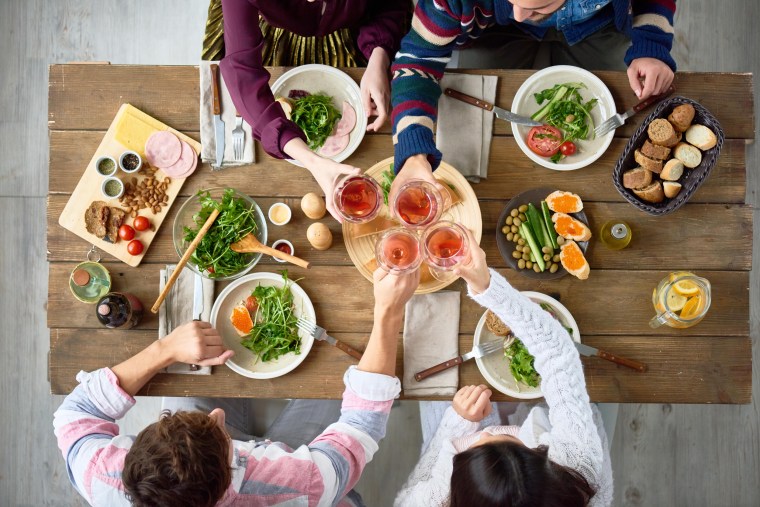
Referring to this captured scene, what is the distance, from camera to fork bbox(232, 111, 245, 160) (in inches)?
71.0

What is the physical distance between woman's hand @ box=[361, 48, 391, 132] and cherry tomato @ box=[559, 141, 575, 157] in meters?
0.58

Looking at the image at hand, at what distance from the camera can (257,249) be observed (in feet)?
5.69

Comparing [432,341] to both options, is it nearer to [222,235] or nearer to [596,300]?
[596,300]

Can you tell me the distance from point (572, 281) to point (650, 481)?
5.08ft

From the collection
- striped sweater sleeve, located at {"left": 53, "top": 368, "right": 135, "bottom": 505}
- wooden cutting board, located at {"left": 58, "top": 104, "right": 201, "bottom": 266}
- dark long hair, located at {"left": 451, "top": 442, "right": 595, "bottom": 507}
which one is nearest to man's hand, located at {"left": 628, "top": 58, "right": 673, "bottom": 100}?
dark long hair, located at {"left": 451, "top": 442, "right": 595, "bottom": 507}

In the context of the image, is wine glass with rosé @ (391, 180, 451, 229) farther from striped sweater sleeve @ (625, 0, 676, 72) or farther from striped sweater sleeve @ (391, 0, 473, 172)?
striped sweater sleeve @ (625, 0, 676, 72)

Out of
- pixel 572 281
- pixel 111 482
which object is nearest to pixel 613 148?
pixel 572 281

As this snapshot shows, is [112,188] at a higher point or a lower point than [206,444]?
higher

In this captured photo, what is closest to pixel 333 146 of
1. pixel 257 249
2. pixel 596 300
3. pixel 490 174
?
pixel 257 249

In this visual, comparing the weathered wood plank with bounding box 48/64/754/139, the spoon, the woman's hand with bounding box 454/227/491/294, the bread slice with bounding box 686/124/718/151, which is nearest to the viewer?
the woman's hand with bounding box 454/227/491/294

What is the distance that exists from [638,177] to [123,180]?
64.5 inches

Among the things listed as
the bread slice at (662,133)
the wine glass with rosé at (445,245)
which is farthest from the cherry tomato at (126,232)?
the bread slice at (662,133)

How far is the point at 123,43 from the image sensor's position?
9.27 ft

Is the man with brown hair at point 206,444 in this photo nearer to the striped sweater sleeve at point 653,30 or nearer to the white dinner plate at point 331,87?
the white dinner plate at point 331,87
